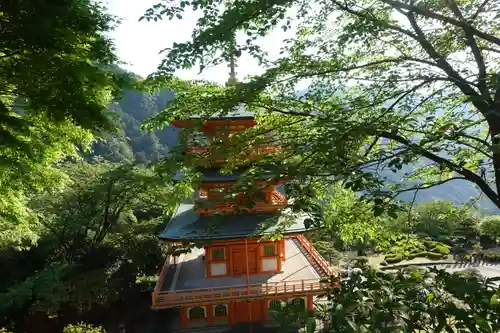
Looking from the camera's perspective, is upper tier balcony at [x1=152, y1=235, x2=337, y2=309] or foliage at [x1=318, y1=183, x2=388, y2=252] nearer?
foliage at [x1=318, y1=183, x2=388, y2=252]

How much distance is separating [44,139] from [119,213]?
1114cm

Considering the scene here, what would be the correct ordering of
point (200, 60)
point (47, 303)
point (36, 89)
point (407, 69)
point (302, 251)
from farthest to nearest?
1. point (302, 251)
2. point (47, 303)
3. point (36, 89)
4. point (407, 69)
5. point (200, 60)

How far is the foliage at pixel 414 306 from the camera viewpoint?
1859mm

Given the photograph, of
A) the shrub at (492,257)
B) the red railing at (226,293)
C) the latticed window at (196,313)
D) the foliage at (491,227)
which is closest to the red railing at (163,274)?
the red railing at (226,293)

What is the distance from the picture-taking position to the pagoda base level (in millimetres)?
12062

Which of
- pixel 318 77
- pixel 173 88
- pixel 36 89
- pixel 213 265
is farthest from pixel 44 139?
pixel 213 265

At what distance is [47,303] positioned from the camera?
11844mm

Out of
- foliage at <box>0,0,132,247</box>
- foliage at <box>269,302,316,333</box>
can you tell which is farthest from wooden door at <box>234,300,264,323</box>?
foliage at <box>269,302,316,333</box>

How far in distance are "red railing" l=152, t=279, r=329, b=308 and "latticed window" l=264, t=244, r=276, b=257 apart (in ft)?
4.72

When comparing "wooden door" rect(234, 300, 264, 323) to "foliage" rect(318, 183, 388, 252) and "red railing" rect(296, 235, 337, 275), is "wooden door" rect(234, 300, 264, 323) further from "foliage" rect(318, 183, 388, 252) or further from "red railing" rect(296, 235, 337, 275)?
"foliage" rect(318, 183, 388, 252)

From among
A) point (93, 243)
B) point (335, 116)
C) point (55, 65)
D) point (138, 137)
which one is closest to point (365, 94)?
point (335, 116)

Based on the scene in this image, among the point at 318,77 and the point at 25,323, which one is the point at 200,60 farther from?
the point at 25,323

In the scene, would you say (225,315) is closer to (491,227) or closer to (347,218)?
(347,218)

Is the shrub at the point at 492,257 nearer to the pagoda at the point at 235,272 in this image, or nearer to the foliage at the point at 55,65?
the pagoda at the point at 235,272
